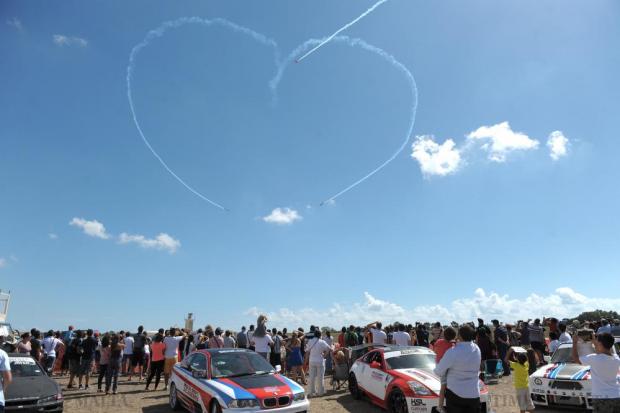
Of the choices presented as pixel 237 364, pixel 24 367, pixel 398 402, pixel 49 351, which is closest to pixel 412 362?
pixel 398 402

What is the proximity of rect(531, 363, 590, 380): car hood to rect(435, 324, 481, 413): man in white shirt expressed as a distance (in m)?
5.30

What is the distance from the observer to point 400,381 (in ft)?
28.7

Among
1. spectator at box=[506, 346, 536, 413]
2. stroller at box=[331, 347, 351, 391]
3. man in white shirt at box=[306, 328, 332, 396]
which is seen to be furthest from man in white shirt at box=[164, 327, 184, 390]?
spectator at box=[506, 346, 536, 413]

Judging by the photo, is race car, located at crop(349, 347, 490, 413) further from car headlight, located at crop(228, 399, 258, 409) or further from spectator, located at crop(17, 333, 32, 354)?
Answer: spectator, located at crop(17, 333, 32, 354)

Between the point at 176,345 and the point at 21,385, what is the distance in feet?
15.4

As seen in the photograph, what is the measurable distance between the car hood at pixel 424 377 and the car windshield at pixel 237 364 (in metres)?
2.86

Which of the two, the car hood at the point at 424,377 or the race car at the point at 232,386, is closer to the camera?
the race car at the point at 232,386

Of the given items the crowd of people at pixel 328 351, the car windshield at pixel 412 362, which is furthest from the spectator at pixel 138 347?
the car windshield at pixel 412 362

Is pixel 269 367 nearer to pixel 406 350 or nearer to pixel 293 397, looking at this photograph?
pixel 293 397

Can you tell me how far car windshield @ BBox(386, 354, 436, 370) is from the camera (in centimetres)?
959

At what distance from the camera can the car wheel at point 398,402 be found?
8.42 m

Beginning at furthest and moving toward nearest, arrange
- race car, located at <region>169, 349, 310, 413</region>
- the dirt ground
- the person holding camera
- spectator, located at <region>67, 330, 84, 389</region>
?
spectator, located at <region>67, 330, 84, 389</region>, the dirt ground, race car, located at <region>169, 349, 310, 413</region>, the person holding camera

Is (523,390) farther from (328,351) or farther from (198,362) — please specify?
(198,362)

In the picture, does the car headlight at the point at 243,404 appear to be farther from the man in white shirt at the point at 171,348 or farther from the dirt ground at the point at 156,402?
the man in white shirt at the point at 171,348
